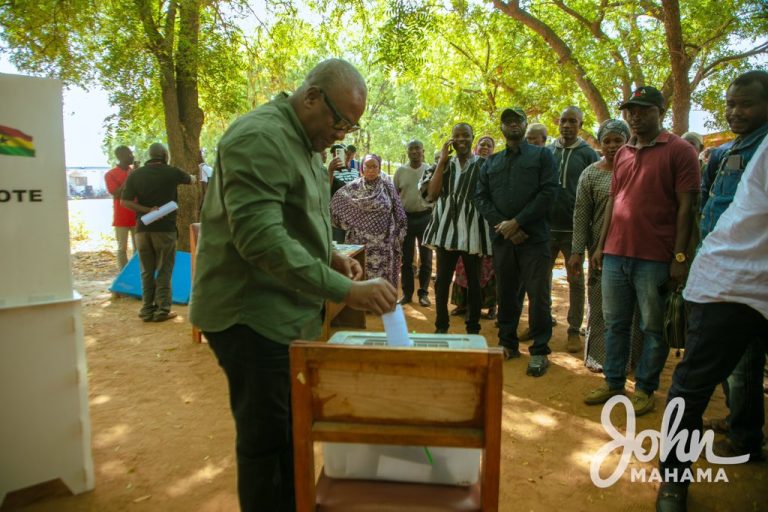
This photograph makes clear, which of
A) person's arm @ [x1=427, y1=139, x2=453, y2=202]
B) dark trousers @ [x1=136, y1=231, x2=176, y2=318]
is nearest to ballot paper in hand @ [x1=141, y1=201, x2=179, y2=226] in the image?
dark trousers @ [x1=136, y1=231, x2=176, y2=318]

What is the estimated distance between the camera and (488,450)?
1427mm

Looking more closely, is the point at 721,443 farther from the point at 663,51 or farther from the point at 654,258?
the point at 663,51

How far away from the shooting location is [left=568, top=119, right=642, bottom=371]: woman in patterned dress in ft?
13.6

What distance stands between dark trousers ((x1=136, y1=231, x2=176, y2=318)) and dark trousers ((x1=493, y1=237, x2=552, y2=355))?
4.05 m

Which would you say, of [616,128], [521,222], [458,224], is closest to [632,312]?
[521,222]

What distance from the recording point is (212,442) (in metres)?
3.41

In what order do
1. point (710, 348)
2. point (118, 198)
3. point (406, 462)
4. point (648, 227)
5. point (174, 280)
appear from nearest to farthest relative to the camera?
point (406, 462)
point (710, 348)
point (648, 227)
point (174, 280)
point (118, 198)

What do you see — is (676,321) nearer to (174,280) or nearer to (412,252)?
(412,252)

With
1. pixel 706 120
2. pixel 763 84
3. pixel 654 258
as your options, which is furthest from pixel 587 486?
pixel 706 120

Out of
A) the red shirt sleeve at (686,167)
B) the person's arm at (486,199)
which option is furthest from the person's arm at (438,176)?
the red shirt sleeve at (686,167)

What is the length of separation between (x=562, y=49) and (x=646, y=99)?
674 centimetres

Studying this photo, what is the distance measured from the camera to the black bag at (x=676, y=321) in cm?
313

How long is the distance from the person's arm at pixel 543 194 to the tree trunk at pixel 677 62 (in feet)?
13.5

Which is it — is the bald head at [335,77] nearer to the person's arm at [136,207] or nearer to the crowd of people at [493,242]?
the crowd of people at [493,242]
